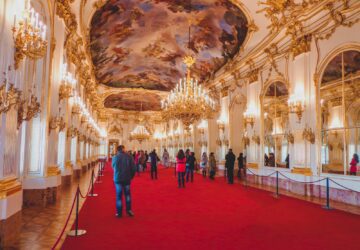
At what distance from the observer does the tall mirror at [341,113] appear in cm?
840

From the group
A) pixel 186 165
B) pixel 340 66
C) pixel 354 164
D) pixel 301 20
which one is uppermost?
pixel 301 20

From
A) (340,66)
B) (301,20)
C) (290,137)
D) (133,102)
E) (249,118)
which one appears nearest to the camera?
(340,66)

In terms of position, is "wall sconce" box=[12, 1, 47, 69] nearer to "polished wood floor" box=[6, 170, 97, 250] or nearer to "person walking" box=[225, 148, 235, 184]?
"polished wood floor" box=[6, 170, 97, 250]

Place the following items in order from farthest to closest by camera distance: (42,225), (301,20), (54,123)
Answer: (301,20), (54,123), (42,225)

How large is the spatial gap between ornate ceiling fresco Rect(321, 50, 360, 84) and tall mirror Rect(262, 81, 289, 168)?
2.20m

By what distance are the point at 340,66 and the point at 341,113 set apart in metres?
1.38

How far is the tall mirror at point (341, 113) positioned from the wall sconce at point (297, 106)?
2.48 feet

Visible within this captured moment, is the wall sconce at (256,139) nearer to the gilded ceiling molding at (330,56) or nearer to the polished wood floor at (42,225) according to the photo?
the gilded ceiling molding at (330,56)

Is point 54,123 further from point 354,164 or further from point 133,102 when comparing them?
point 133,102

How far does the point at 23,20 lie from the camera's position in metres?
4.14

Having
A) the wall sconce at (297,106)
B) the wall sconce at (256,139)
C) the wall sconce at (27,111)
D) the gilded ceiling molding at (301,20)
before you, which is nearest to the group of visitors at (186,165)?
the wall sconce at (256,139)

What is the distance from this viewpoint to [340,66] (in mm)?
9000

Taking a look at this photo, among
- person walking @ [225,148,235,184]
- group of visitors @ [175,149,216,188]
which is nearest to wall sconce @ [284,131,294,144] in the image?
person walking @ [225,148,235,184]

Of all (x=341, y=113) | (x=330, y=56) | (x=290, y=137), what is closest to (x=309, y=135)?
(x=290, y=137)
